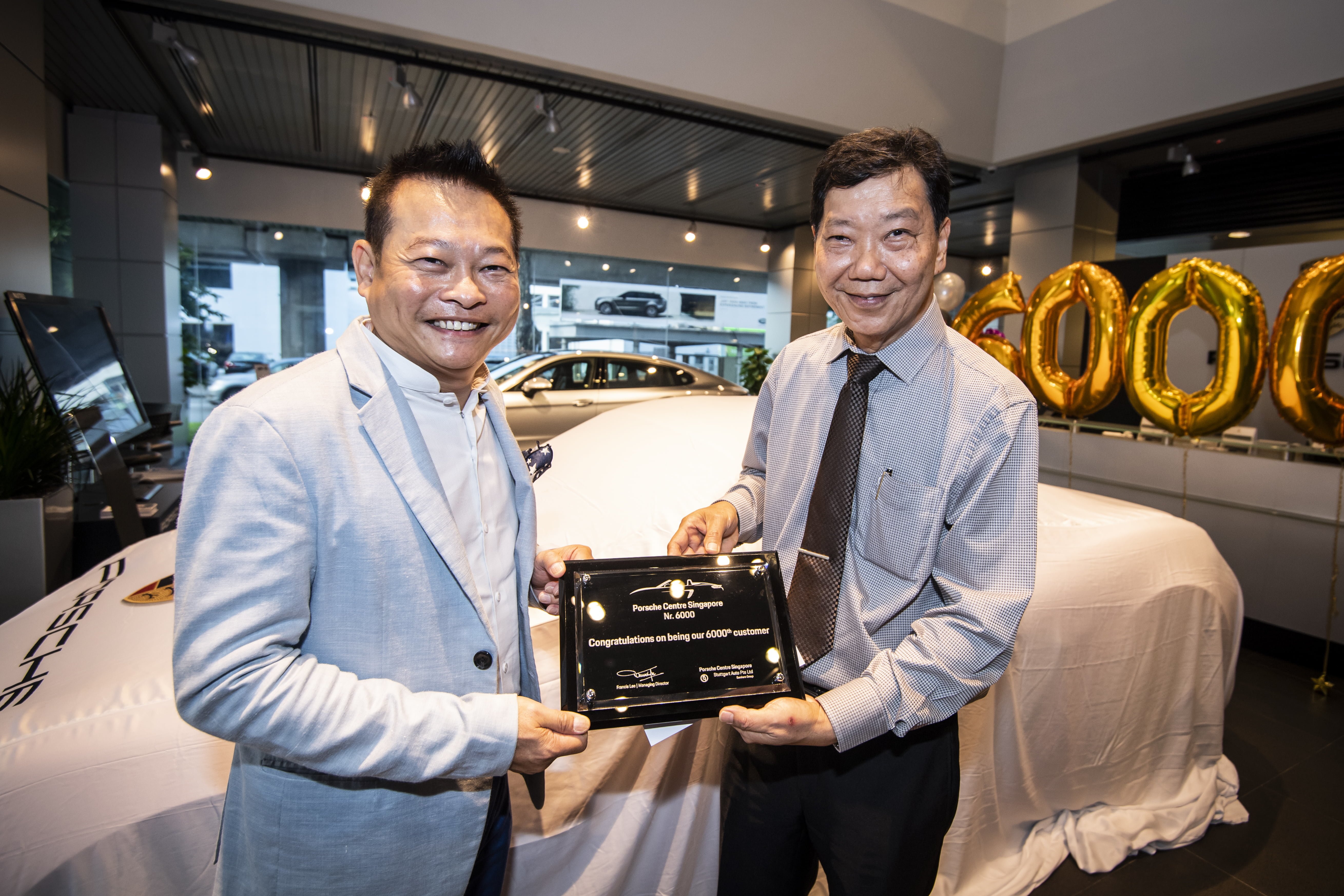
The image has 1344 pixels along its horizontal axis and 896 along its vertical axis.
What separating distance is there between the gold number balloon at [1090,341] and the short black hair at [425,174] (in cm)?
340

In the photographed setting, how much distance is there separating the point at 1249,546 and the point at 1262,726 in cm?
105

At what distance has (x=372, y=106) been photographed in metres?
6.44

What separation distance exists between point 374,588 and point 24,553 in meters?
2.91

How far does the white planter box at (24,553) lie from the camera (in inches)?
105

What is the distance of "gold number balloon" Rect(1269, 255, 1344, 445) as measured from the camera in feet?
9.12

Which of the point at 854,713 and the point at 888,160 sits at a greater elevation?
the point at 888,160

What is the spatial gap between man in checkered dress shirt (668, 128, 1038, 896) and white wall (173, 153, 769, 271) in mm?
9146

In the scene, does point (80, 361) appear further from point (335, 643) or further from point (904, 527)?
point (904, 527)

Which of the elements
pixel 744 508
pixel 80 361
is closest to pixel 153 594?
pixel 744 508

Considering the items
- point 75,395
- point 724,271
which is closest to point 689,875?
point 75,395

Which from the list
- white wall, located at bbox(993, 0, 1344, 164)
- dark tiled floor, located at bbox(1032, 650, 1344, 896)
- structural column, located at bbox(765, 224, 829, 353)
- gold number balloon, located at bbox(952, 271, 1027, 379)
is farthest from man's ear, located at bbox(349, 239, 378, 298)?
structural column, located at bbox(765, 224, 829, 353)

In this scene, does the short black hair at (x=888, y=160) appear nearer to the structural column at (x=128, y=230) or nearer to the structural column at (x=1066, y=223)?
the structural column at (x=1066, y=223)

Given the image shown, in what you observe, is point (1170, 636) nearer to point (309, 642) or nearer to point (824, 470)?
point (824, 470)
